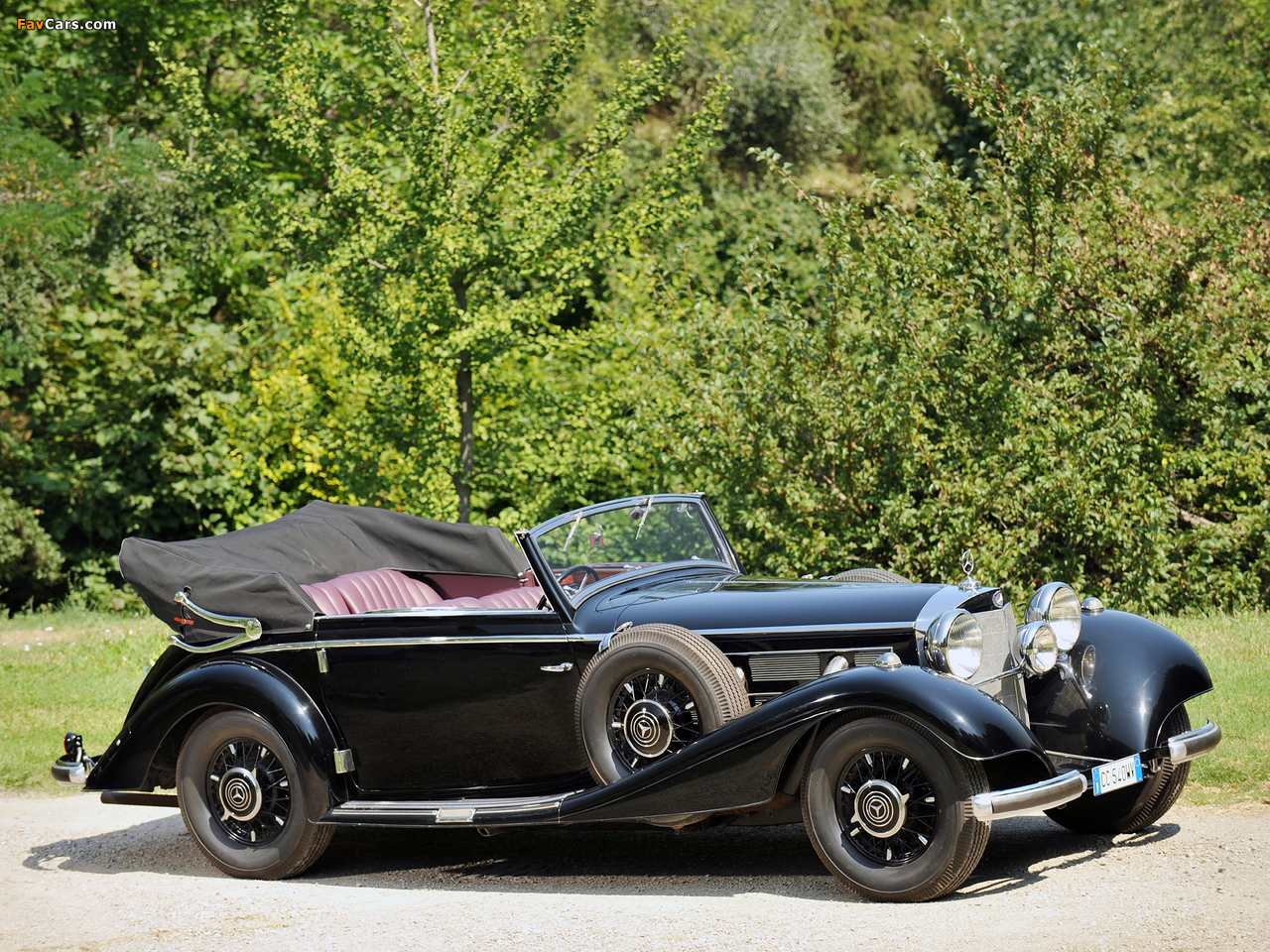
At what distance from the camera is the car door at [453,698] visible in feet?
18.7

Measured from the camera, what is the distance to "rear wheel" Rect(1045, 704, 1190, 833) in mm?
5754

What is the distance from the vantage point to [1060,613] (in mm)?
5836

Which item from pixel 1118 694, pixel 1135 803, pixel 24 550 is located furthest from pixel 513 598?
pixel 24 550

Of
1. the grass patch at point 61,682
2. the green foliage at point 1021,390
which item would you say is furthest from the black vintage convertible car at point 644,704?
the green foliage at point 1021,390

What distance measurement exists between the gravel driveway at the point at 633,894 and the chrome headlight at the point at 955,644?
858mm

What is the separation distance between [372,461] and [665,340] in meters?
3.01

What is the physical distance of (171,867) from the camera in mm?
6289

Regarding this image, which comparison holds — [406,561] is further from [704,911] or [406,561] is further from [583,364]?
[583,364]

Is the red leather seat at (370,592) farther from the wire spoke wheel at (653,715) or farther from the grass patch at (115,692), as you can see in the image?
the grass patch at (115,692)

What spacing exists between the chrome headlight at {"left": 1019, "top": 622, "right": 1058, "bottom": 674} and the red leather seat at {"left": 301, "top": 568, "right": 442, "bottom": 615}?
2.93m

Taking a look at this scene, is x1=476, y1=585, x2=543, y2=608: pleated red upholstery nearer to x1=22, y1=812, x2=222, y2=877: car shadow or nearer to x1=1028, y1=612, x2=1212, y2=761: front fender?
x1=22, y1=812, x2=222, y2=877: car shadow

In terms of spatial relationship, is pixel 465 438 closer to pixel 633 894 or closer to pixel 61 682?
pixel 61 682

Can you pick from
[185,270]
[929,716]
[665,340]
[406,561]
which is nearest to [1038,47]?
[665,340]

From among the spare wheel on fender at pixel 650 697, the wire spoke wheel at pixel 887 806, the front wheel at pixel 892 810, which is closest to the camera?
the front wheel at pixel 892 810
